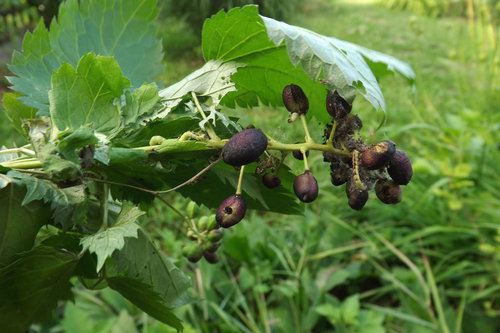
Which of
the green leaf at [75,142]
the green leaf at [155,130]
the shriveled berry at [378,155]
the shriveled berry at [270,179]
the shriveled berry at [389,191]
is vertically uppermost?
the green leaf at [75,142]

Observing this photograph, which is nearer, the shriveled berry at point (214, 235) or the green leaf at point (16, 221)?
the green leaf at point (16, 221)

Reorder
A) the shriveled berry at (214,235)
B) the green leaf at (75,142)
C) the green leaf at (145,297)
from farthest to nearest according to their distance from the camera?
the shriveled berry at (214,235) → the green leaf at (145,297) → the green leaf at (75,142)

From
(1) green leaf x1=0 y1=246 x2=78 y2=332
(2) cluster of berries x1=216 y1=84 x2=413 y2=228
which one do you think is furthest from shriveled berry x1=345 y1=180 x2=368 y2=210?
(1) green leaf x1=0 y1=246 x2=78 y2=332

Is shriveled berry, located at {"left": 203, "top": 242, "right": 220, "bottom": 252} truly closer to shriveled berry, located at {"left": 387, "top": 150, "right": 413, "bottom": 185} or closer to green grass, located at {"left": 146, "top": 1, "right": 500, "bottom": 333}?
shriveled berry, located at {"left": 387, "top": 150, "right": 413, "bottom": 185}

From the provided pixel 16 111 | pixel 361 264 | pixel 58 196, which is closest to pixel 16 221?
pixel 58 196

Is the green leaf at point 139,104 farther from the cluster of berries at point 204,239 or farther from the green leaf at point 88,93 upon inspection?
the cluster of berries at point 204,239

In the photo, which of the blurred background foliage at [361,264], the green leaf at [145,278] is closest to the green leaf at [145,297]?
the green leaf at [145,278]
